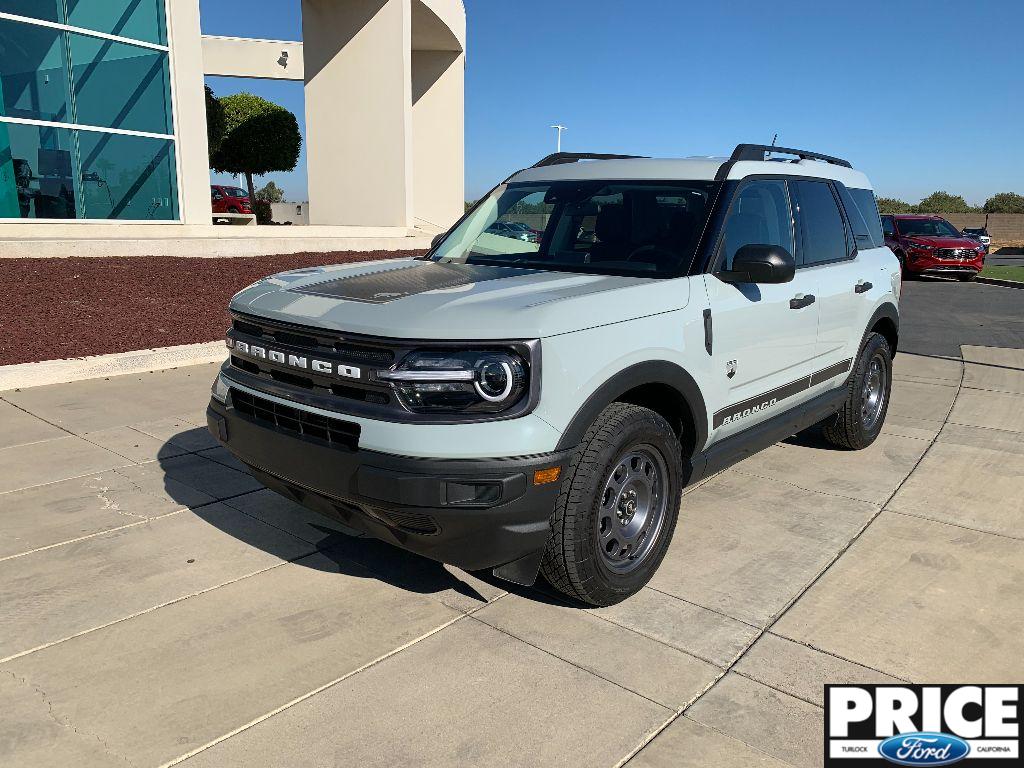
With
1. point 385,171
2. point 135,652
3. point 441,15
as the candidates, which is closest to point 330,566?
point 135,652

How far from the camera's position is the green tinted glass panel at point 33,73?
12.5 meters

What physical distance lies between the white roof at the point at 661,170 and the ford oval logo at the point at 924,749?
8.82ft

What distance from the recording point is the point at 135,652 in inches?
123

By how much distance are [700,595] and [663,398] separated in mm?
909

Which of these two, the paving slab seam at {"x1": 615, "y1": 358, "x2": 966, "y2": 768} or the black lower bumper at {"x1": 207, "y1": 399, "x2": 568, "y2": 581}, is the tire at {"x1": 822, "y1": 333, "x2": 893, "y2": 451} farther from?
the black lower bumper at {"x1": 207, "y1": 399, "x2": 568, "y2": 581}

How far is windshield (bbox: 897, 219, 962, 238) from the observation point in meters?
22.0

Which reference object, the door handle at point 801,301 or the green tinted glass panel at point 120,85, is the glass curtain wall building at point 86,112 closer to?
the green tinted glass panel at point 120,85

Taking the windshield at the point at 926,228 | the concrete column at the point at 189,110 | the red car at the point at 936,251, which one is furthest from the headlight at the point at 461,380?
the windshield at the point at 926,228

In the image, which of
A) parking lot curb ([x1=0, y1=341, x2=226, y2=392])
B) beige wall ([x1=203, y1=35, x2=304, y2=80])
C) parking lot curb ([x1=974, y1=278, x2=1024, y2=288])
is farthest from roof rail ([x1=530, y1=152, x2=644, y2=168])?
beige wall ([x1=203, y1=35, x2=304, y2=80])

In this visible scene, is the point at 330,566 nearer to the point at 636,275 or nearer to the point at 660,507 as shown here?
the point at 660,507

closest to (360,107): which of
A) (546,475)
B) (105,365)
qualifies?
(105,365)

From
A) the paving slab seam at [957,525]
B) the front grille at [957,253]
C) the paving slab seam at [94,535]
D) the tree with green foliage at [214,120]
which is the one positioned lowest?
the paving slab seam at [957,525]

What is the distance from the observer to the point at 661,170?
4.37m

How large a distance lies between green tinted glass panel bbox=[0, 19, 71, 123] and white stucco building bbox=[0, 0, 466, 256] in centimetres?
2
